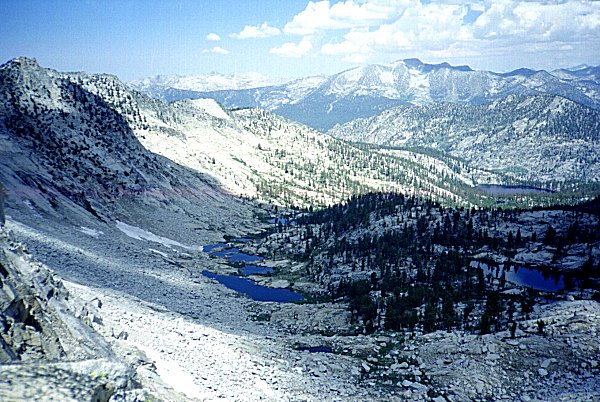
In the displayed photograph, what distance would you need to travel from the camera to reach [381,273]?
10762 cm

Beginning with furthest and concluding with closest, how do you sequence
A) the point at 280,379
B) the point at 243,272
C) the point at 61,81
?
the point at 61,81 < the point at 243,272 < the point at 280,379

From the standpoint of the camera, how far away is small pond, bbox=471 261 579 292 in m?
104

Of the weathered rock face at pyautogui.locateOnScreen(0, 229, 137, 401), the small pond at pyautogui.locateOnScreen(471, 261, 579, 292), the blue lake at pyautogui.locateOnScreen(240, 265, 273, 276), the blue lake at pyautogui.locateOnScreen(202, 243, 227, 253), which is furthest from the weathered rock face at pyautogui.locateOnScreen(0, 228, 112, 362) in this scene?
the blue lake at pyautogui.locateOnScreen(202, 243, 227, 253)

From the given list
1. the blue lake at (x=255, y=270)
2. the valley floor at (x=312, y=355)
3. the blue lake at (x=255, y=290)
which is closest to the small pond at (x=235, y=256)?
the blue lake at (x=255, y=270)

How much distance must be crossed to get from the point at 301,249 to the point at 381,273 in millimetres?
49784

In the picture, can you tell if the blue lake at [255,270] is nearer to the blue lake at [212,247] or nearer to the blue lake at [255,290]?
the blue lake at [255,290]

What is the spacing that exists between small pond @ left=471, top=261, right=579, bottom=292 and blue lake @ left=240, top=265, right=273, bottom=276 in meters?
59.5

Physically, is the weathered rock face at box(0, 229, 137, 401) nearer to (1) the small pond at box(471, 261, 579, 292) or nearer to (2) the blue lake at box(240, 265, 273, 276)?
(2) the blue lake at box(240, 265, 273, 276)

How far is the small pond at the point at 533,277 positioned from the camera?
104 meters

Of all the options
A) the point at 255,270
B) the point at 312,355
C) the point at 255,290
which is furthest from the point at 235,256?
the point at 312,355

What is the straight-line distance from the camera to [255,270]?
13125 cm

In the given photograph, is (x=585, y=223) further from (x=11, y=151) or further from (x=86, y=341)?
(x=11, y=151)

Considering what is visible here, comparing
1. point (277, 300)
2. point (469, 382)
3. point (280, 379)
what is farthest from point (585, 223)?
point (280, 379)

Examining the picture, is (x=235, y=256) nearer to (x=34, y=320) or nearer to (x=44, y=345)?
(x=34, y=320)
